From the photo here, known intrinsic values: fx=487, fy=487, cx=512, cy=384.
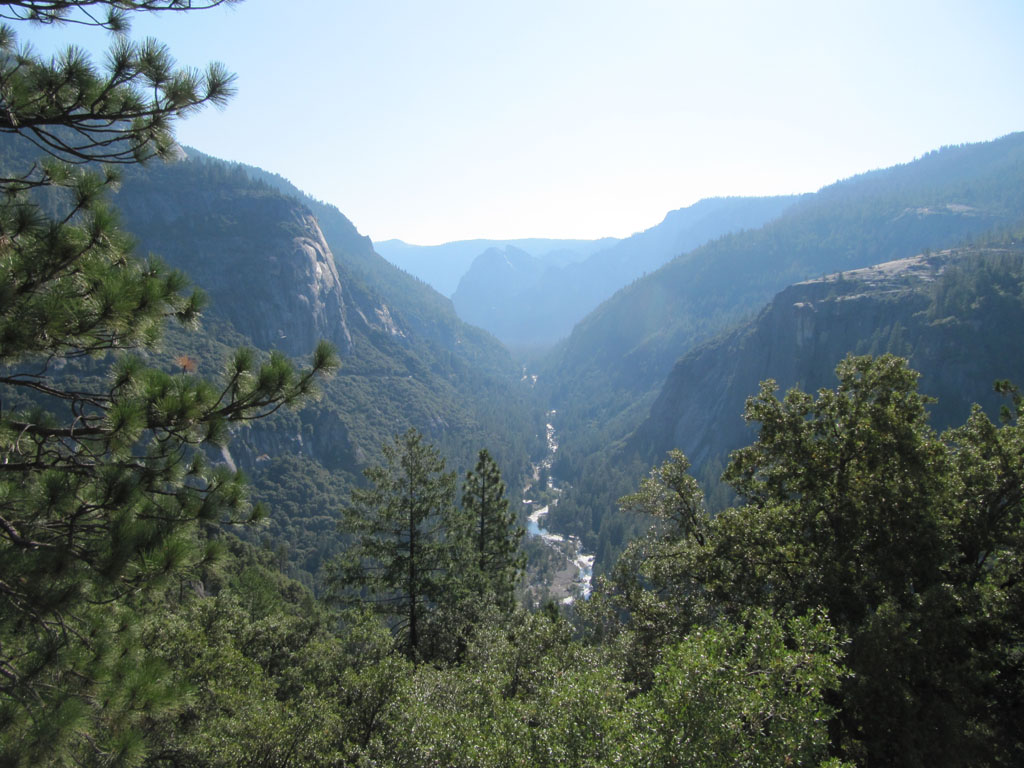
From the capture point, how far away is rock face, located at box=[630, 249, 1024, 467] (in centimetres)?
10794

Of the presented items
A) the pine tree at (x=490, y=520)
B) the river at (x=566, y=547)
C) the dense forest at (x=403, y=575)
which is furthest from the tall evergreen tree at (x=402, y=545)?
the river at (x=566, y=547)

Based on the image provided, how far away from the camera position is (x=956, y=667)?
8211 mm

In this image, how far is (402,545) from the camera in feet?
59.9

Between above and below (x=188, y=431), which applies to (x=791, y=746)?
below

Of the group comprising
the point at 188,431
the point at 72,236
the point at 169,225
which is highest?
the point at 169,225

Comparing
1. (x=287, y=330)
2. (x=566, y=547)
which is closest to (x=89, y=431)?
(x=566, y=547)

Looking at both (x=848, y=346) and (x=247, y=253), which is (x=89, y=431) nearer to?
(x=848, y=346)

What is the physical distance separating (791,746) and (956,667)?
4692 millimetres

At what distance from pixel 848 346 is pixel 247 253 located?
187 m

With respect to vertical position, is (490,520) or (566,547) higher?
(490,520)

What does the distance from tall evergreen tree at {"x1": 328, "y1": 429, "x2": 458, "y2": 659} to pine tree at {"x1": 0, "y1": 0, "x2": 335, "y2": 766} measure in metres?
11.9

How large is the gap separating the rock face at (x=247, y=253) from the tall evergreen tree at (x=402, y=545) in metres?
147

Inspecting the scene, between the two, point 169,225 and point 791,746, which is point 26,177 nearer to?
point 791,746

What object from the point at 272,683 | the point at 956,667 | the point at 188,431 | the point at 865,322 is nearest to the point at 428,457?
the point at 272,683
